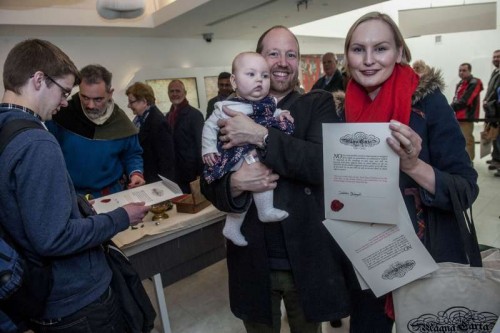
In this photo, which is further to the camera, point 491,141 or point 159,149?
point 491,141

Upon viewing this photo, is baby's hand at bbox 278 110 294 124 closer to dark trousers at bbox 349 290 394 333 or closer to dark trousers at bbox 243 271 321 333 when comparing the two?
dark trousers at bbox 243 271 321 333

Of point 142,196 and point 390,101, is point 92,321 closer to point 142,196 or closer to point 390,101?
point 142,196

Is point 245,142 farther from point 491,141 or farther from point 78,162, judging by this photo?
point 491,141

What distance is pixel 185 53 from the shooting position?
322 inches

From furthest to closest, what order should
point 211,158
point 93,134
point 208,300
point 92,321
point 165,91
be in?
Result: 1. point 165,91
2. point 208,300
3. point 93,134
4. point 211,158
5. point 92,321

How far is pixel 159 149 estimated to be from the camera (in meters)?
3.40

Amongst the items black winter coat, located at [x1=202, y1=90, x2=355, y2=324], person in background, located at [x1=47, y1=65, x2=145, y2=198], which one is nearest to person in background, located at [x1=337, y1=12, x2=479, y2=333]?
black winter coat, located at [x1=202, y1=90, x2=355, y2=324]

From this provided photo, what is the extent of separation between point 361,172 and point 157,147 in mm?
2675

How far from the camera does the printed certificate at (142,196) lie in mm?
1771

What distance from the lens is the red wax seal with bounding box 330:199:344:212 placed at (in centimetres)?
115

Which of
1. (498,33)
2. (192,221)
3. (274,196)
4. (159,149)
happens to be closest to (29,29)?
(159,149)

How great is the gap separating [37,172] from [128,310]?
26.9 inches

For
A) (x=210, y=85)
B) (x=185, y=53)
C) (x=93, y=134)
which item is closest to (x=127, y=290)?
(x=93, y=134)

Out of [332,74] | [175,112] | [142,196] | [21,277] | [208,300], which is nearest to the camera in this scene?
[21,277]
